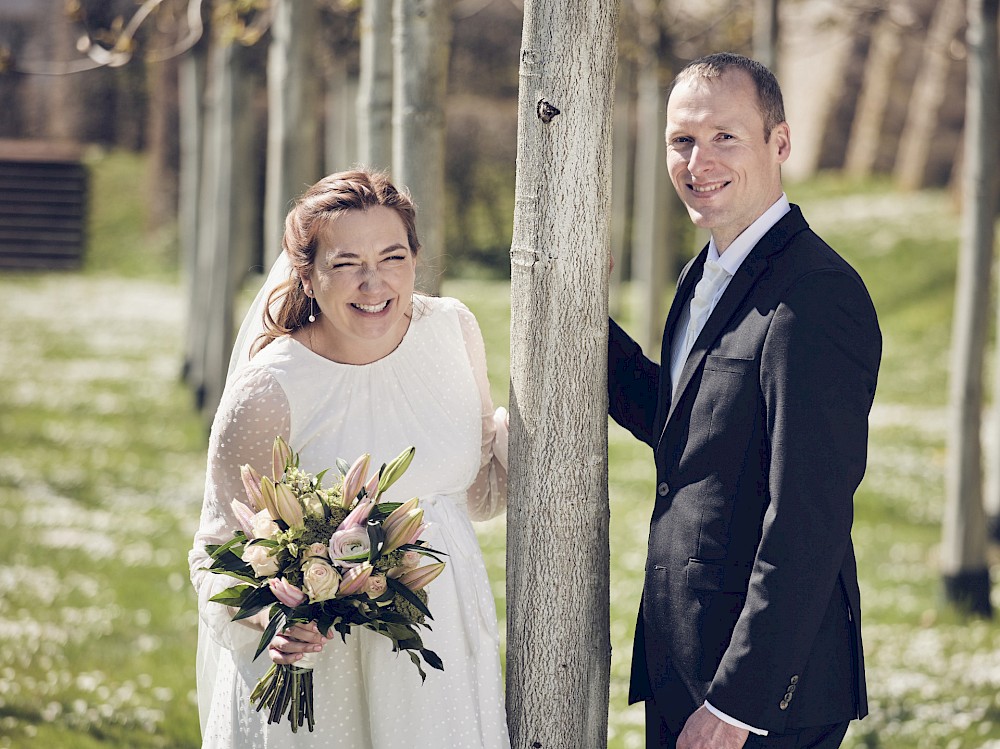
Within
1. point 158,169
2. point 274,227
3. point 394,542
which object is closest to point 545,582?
point 394,542

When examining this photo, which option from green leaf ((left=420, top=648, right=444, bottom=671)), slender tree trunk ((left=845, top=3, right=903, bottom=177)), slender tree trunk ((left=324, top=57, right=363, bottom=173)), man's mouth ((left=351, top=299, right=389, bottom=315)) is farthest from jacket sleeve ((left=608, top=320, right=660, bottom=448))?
slender tree trunk ((left=845, top=3, right=903, bottom=177))

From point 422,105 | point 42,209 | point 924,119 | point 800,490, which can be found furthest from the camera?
point 42,209

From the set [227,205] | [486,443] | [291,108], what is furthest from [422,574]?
[227,205]

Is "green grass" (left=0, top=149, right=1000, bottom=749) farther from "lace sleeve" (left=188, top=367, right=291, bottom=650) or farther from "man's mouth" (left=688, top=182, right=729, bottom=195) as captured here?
"man's mouth" (left=688, top=182, right=729, bottom=195)

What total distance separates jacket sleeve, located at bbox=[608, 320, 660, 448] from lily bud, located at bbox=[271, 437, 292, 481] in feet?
3.33

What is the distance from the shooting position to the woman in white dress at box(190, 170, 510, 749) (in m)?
2.90

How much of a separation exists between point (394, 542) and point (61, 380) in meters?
13.0

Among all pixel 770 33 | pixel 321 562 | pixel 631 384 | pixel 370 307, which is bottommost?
pixel 321 562

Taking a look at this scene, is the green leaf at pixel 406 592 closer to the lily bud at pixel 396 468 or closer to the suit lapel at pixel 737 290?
the lily bud at pixel 396 468

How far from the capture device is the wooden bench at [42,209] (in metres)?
25.8

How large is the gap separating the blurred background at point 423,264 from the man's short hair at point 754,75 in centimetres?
127

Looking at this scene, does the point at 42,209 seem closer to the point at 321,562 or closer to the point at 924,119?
the point at 924,119

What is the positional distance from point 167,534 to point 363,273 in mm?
6061

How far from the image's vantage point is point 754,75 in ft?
9.38
